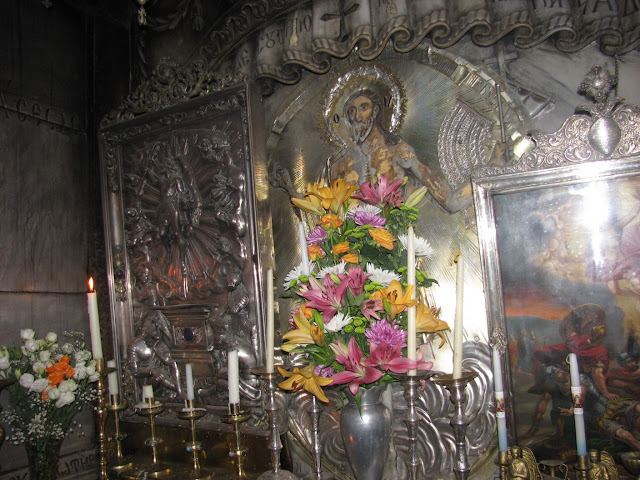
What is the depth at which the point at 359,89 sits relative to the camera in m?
2.54

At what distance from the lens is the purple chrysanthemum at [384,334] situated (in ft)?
5.29

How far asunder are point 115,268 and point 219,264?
0.71 metres

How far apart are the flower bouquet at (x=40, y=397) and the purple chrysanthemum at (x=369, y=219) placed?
144cm

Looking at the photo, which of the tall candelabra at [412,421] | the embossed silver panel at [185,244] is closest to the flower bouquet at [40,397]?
the embossed silver panel at [185,244]

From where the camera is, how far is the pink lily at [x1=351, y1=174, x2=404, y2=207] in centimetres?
187

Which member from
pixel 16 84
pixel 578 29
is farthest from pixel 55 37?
pixel 578 29

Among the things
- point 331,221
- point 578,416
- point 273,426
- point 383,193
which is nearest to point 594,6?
point 383,193

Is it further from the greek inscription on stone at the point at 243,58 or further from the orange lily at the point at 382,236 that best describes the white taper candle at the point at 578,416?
the greek inscription on stone at the point at 243,58

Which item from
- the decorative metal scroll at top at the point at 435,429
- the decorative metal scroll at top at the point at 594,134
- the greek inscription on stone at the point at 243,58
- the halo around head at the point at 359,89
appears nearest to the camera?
the decorative metal scroll at top at the point at 594,134

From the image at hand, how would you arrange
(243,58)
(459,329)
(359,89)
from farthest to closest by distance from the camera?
(243,58)
(359,89)
(459,329)

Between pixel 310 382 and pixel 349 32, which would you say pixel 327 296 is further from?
pixel 349 32

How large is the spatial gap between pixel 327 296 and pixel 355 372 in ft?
0.84

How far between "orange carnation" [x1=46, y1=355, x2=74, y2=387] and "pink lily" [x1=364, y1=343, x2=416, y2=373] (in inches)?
61.6

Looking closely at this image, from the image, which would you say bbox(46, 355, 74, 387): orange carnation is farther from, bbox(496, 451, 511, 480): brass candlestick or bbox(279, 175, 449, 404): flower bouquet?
bbox(496, 451, 511, 480): brass candlestick
